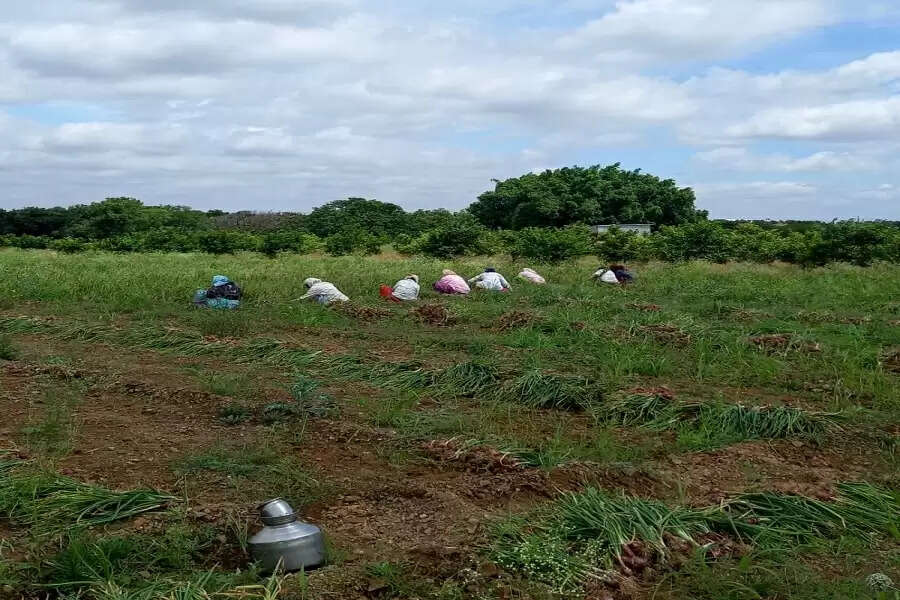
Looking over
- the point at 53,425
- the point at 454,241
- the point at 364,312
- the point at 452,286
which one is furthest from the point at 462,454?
the point at 454,241

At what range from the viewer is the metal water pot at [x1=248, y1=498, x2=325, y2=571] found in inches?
122

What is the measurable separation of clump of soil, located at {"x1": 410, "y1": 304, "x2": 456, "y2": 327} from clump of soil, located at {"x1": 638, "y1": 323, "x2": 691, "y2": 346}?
2.37 meters

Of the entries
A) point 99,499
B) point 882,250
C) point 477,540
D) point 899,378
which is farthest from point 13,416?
point 882,250

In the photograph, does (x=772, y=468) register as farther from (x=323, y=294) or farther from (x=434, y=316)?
(x=323, y=294)

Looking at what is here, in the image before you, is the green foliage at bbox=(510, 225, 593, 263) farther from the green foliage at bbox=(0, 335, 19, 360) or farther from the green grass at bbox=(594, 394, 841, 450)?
the green grass at bbox=(594, 394, 841, 450)

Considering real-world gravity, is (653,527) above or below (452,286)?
below

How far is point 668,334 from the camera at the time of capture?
26.8 ft

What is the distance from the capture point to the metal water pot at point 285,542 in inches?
122

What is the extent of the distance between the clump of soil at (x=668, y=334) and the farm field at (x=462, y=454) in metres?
0.03

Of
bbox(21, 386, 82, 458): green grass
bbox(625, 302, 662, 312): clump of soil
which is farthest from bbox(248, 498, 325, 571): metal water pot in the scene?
bbox(625, 302, 662, 312): clump of soil

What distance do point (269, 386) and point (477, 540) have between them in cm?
330

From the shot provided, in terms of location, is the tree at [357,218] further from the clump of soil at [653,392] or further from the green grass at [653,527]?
the green grass at [653,527]

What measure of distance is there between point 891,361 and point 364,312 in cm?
582

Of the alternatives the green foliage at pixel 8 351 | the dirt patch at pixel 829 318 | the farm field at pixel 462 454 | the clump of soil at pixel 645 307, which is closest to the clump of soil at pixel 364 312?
the farm field at pixel 462 454
